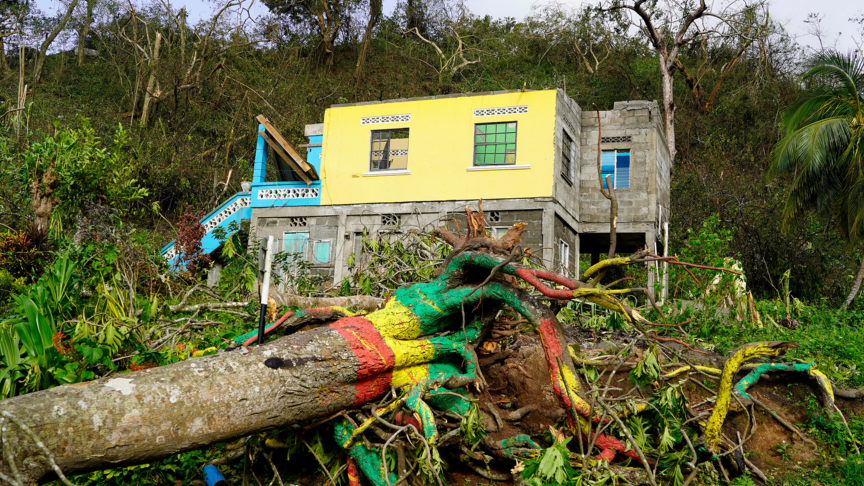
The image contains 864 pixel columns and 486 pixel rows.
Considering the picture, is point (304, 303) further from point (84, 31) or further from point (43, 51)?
point (84, 31)

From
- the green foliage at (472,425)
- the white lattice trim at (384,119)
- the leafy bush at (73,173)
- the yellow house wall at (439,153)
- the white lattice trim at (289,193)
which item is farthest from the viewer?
the white lattice trim at (289,193)

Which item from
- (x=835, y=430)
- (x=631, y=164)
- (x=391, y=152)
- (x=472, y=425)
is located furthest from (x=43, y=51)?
(x=835, y=430)

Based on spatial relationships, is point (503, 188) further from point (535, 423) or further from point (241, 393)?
point (241, 393)

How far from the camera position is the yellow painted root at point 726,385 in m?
6.11

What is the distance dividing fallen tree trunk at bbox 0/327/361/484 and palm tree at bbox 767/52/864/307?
13337mm

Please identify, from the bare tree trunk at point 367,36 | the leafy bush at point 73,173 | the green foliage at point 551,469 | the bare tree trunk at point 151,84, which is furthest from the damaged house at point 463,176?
the bare tree trunk at point 367,36

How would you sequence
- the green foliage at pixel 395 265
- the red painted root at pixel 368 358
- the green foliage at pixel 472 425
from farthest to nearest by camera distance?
the green foliage at pixel 395 265 < the red painted root at pixel 368 358 < the green foliage at pixel 472 425

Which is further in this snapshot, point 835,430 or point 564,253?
point 564,253

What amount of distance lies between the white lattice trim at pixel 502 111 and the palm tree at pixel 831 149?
20.1ft

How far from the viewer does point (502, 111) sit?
15.6 m

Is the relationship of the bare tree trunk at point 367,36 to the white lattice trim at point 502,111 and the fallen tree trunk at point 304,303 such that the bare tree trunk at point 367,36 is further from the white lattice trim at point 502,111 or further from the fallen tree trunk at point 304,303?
the fallen tree trunk at point 304,303

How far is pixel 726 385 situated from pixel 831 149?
11.4 meters

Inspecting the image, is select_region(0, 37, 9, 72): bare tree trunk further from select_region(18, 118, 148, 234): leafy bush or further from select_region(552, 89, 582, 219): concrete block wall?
select_region(552, 89, 582, 219): concrete block wall

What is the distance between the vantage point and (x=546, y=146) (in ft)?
49.9
